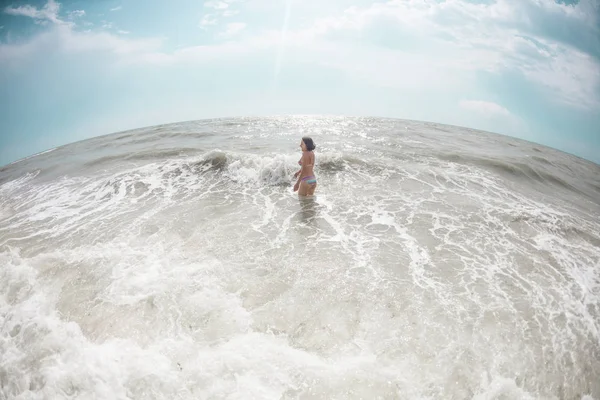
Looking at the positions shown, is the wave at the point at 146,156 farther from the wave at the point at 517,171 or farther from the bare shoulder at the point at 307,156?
the wave at the point at 517,171

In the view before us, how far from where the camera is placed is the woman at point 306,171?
7406 mm

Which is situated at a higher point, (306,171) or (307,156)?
(307,156)

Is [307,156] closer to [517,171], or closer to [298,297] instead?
[298,297]

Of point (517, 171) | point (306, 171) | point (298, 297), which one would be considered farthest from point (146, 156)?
point (517, 171)

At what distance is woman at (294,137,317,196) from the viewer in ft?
24.3

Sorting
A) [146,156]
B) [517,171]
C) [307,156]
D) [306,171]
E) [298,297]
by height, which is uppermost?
[307,156]

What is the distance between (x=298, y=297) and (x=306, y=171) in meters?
4.52

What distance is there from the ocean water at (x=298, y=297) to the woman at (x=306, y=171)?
41 centimetres

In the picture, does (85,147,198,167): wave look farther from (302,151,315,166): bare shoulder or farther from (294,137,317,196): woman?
(302,151,315,166): bare shoulder

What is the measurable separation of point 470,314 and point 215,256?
432 centimetres

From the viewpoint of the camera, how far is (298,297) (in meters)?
4.10

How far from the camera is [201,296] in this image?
4.03 m

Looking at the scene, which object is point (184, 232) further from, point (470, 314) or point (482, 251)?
point (482, 251)

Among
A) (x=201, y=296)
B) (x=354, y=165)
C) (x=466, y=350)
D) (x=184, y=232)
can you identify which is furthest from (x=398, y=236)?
(x=354, y=165)
